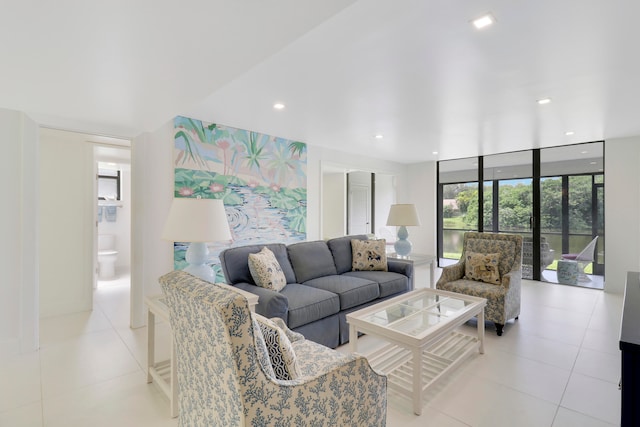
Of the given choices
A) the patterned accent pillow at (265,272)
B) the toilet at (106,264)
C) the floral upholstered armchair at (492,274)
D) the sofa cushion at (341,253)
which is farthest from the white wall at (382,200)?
the toilet at (106,264)

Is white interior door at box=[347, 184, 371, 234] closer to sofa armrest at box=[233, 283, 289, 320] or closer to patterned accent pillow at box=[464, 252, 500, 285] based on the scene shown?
patterned accent pillow at box=[464, 252, 500, 285]

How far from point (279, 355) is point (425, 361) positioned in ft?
5.58

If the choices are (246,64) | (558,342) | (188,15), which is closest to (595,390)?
(558,342)

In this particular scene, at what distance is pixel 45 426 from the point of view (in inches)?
67.7

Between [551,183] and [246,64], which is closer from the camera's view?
[246,64]

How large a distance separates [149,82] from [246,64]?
77 cm

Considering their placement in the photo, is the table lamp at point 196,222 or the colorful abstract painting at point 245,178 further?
the colorful abstract painting at point 245,178

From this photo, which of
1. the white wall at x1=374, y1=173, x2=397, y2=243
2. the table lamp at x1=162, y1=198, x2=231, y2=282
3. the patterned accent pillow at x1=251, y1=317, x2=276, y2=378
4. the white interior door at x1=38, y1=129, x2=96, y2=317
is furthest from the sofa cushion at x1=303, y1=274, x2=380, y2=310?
the white wall at x1=374, y1=173, x2=397, y2=243

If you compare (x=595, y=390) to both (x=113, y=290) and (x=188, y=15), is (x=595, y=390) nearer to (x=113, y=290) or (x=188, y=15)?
(x=188, y=15)

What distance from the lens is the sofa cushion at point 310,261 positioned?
320 centimetres

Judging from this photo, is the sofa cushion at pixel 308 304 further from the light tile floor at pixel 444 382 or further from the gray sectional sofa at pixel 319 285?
the light tile floor at pixel 444 382

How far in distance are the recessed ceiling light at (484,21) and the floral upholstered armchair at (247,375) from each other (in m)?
2.01

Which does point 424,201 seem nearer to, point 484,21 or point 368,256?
point 368,256

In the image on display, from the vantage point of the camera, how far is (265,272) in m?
2.67
